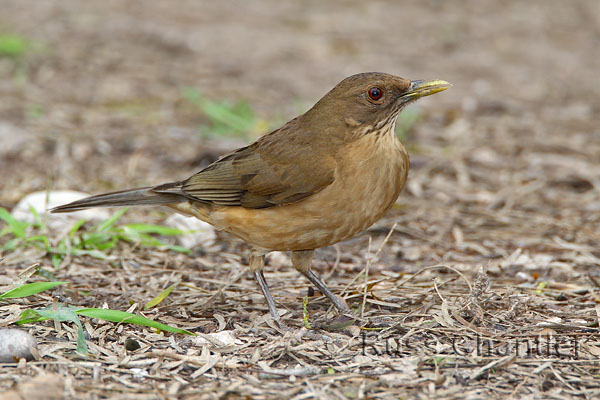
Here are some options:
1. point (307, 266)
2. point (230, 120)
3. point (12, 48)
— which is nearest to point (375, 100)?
point (307, 266)

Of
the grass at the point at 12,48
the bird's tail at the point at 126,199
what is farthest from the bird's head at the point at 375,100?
the grass at the point at 12,48

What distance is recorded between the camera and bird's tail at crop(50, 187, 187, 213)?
5.33m

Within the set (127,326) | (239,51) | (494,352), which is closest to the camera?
(494,352)

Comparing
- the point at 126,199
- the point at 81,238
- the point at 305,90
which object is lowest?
the point at 81,238

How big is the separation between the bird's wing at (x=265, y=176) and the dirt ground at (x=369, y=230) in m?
0.66

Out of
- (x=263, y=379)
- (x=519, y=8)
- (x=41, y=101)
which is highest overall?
(x=519, y=8)

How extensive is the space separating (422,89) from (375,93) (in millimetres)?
302

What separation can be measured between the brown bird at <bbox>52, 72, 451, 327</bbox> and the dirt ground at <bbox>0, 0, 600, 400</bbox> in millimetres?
460

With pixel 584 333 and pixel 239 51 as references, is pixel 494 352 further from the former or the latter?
pixel 239 51

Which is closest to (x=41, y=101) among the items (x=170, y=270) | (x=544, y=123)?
(x=170, y=270)

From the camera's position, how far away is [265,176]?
5047 mm

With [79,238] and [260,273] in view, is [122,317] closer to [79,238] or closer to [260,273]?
[260,273]

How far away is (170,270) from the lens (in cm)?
Result: 547

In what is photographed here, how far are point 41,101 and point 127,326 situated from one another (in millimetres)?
5567
